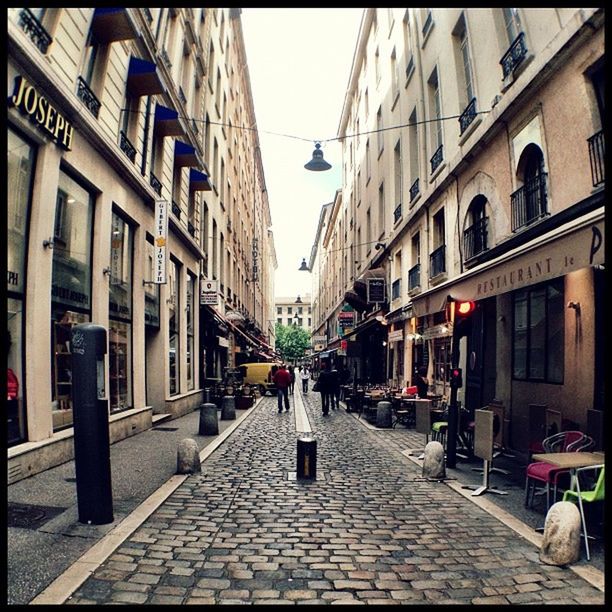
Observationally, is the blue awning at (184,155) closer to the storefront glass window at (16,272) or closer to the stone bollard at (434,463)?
the storefront glass window at (16,272)

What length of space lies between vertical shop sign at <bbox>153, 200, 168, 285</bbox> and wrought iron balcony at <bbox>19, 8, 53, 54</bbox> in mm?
5779

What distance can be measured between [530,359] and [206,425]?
7.08 meters

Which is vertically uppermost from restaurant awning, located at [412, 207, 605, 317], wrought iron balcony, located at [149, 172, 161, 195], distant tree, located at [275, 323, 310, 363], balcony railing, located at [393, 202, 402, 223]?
balcony railing, located at [393, 202, 402, 223]

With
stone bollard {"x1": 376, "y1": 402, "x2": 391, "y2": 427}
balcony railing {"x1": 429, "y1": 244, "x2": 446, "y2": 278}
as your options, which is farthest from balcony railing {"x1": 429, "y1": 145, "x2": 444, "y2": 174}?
stone bollard {"x1": 376, "y1": 402, "x2": 391, "y2": 427}

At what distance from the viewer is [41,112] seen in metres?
7.55

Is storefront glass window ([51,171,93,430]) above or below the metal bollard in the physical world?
above

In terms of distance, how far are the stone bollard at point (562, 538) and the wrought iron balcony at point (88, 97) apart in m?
9.74

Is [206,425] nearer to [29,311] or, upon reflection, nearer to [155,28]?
[29,311]

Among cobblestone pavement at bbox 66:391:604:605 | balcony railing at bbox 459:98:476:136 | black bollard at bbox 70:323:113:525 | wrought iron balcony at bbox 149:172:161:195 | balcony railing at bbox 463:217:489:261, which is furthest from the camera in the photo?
wrought iron balcony at bbox 149:172:161:195

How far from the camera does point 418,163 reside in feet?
60.5

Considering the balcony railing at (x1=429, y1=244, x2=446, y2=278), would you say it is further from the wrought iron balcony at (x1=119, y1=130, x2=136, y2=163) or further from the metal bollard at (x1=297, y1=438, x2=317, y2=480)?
the metal bollard at (x1=297, y1=438, x2=317, y2=480)

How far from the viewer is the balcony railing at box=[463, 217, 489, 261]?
1257 cm

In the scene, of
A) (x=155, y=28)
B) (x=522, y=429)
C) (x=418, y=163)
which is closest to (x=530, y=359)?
(x=522, y=429)

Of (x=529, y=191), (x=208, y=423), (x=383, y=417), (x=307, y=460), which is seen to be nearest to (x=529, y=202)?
(x=529, y=191)
